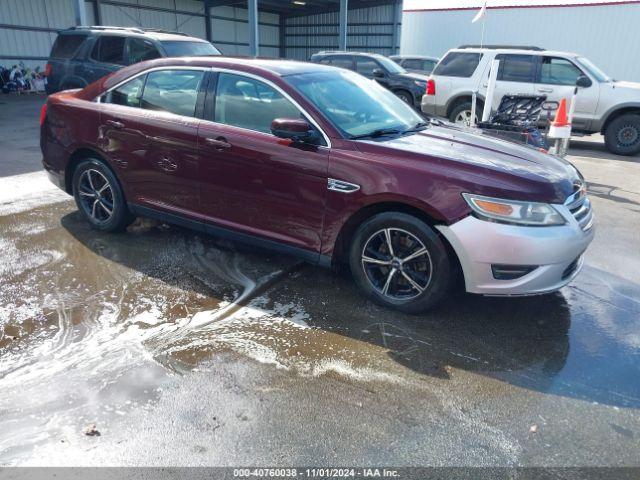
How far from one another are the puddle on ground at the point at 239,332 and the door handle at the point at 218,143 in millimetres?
1035

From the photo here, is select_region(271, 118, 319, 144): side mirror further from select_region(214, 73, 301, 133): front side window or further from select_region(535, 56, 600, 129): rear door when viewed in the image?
select_region(535, 56, 600, 129): rear door

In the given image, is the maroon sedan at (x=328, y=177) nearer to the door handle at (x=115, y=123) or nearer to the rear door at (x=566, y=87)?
the door handle at (x=115, y=123)

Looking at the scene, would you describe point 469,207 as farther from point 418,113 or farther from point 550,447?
point 418,113

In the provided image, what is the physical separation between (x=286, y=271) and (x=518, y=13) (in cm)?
2194

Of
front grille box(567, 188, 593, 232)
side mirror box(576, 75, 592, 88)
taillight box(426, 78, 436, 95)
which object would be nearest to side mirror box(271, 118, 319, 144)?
front grille box(567, 188, 593, 232)

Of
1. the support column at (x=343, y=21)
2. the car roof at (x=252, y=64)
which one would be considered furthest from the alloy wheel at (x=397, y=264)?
the support column at (x=343, y=21)

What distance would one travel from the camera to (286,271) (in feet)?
14.1

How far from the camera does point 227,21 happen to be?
88.5ft

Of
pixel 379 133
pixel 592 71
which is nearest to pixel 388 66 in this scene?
pixel 592 71

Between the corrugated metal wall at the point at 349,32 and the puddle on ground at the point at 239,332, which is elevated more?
the corrugated metal wall at the point at 349,32

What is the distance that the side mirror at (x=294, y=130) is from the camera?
352 centimetres

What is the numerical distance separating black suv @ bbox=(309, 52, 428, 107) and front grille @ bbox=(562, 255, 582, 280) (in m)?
10.2

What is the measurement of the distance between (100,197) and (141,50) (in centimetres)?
592

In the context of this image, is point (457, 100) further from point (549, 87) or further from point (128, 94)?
point (128, 94)
